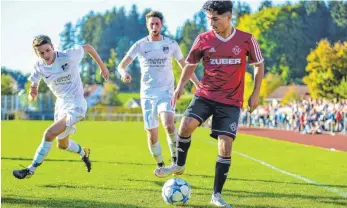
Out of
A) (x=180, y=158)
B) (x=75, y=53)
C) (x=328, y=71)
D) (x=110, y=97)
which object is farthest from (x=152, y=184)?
(x=110, y=97)

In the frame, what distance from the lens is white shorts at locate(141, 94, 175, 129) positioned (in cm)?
1096

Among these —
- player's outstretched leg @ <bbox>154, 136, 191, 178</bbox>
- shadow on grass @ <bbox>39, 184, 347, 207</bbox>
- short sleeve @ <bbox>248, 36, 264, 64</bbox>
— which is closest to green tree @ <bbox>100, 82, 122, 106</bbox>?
shadow on grass @ <bbox>39, 184, 347, 207</bbox>

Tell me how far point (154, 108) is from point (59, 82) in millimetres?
1720

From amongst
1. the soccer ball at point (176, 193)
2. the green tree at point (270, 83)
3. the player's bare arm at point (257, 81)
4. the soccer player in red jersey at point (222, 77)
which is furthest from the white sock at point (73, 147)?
the green tree at point (270, 83)

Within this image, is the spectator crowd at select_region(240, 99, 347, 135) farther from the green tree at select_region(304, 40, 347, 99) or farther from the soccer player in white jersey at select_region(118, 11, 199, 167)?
the soccer player in white jersey at select_region(118, 11, 199, 167)

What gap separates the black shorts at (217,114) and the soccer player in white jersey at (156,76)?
8.72ft

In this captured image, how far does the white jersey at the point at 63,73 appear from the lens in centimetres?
1027

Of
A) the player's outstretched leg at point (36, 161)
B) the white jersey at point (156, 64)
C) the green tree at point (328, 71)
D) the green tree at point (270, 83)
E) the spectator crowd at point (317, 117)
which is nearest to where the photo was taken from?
the player's outstretched leg at point (36, 161)

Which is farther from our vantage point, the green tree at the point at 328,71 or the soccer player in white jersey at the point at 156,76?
the green tree at the point at 328,71

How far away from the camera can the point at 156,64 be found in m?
11.1

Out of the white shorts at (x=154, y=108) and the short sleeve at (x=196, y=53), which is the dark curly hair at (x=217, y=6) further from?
the white shorts at (x=154, y=108)

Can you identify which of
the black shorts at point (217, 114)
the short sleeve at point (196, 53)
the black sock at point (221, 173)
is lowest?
the black sock at point (221, 173)

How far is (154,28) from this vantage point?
1098cm

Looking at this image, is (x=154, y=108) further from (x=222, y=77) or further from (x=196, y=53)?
(x=222, y=77)
